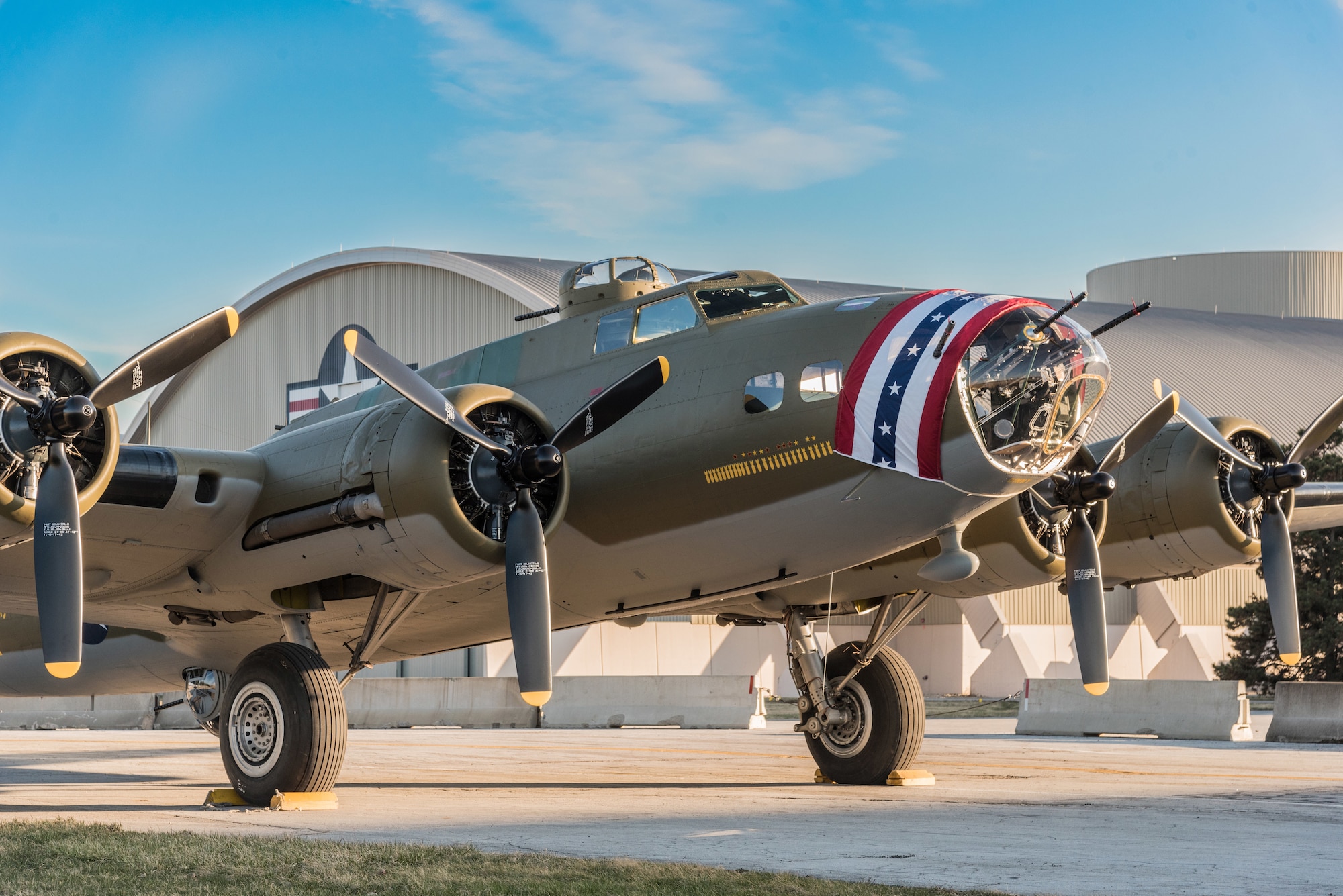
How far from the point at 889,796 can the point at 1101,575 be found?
156 inches

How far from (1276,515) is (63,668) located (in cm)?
1289

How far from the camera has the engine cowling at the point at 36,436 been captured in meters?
10.8

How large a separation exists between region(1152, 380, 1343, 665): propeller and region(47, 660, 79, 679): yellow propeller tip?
11167mm

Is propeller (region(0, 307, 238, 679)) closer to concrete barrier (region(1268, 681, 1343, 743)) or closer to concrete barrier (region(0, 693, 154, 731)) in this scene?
concrete barrier (region(1268, 681, 1343, 743))

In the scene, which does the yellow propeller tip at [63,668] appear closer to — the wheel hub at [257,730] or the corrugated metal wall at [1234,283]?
the wheel hub at [257,730]

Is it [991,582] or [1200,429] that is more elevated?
[1200,429]

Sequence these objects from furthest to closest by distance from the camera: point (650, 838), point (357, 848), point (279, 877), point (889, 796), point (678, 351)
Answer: point (889, 796) → point (678, 351) → point (650, 838) → point (357, 848) → point (279, 877)

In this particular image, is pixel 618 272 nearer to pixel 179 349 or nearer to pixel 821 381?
pixel 821 381

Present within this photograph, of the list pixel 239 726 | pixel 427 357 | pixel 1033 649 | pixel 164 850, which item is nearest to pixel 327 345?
pixel 427 357

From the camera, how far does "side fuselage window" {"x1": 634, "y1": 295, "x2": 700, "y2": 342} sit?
45.0 ft

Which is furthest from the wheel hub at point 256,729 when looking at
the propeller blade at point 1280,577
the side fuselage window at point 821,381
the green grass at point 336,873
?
the propeller blade at point 1280,577

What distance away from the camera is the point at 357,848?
9.71 m

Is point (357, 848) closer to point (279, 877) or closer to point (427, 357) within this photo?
point (279, 877)

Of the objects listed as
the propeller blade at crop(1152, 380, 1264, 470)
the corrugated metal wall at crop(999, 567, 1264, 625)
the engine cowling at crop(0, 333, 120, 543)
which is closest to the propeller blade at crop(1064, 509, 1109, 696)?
the propeller blade at crop(1152, 380, 1264, 470)
